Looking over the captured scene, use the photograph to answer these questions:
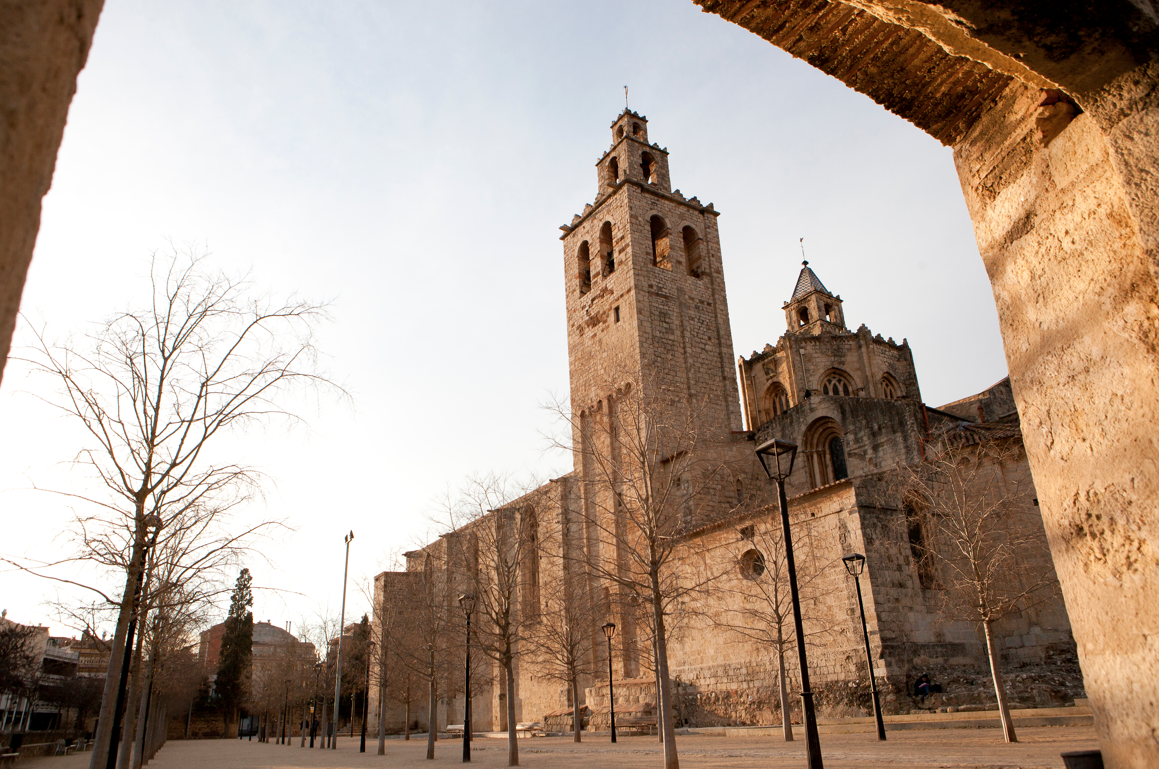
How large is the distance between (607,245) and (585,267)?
176cm

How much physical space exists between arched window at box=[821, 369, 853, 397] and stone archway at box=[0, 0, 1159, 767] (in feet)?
118

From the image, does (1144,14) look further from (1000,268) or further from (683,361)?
(683,361)

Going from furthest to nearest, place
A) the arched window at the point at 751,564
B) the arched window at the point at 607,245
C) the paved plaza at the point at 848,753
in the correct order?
the arched window at the point at 607,245, the arched window at the point at 751,564, the paved plaza at the point at 848,753

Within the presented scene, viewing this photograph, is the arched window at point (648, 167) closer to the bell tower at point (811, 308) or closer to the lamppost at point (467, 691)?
the bell tower at point (811, 308)

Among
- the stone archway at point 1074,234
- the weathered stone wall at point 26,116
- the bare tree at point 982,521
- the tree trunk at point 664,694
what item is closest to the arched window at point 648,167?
the bare tree at point 982,521

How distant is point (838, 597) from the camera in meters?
17.2

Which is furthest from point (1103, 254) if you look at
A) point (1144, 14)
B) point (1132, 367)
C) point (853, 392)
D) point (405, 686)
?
point (853, 392)

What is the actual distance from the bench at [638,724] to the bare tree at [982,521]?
30.3 feet

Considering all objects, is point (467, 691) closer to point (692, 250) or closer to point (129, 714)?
point (129, 714)

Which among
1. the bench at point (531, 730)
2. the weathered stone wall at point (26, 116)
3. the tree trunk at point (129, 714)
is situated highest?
the weathered stone wall at point (26, 116)

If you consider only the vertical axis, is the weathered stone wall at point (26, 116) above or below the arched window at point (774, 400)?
below

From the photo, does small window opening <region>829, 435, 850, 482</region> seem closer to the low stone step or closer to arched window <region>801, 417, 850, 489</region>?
arched window <region>801, 417, 850, 489</region>

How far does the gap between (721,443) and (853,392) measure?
43.5ft

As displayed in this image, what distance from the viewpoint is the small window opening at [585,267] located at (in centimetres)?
3338
